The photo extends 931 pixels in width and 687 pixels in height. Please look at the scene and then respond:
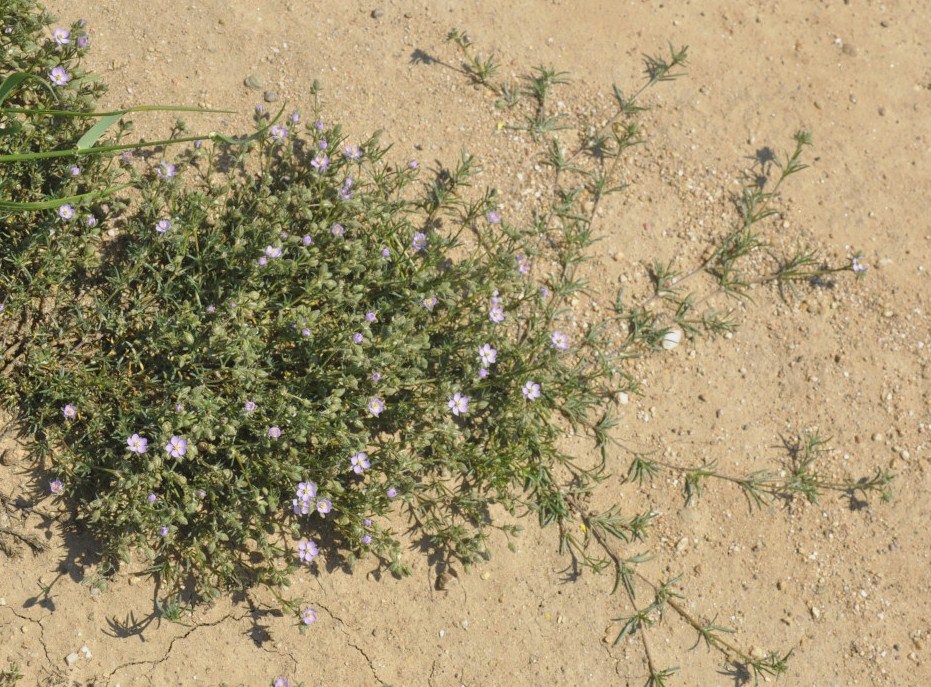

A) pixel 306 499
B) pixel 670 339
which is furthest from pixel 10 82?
pixel 670 339

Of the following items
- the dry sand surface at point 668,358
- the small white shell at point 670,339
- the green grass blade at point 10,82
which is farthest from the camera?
the small white shell at point 670,339

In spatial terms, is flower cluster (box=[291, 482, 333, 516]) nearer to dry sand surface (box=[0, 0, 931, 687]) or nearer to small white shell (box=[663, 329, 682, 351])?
dry sand surface (box=[0, 0, 931, 687])

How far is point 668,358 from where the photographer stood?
4516 mm

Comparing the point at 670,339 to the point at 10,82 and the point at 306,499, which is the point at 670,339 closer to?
the point at 306,499

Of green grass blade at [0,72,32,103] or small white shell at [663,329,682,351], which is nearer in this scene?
green grass blade at [0,72,32,103]

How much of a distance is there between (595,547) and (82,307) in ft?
8.31

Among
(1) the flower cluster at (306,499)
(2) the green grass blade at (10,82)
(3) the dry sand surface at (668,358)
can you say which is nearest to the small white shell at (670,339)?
(3) the dry sand surface at (668,358)

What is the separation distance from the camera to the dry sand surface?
12.9 feet

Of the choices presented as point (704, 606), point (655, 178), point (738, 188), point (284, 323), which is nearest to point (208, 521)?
point (284, 323)

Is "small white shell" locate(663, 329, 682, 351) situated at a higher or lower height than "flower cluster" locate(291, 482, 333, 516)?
higher

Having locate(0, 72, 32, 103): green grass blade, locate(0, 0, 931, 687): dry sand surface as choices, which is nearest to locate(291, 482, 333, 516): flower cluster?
locate(0, 0, 931, 687): dry sand surface

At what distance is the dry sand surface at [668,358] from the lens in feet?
12.9

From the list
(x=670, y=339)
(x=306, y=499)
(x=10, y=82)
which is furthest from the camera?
(x=670, y=339)

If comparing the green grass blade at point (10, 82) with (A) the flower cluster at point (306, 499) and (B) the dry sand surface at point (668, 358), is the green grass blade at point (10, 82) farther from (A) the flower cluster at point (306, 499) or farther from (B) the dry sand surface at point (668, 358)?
(A) the flower cluster at point (306, 499)
